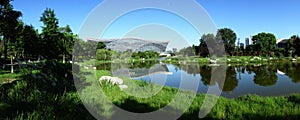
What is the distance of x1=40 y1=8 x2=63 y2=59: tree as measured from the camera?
69.8 ft

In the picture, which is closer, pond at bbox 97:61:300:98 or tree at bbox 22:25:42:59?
pond at bbox 97:61:300:98

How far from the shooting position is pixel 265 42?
52.2 m

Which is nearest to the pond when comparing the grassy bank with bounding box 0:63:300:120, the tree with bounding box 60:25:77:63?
the grassy bank with bounding box 0:63:300:120

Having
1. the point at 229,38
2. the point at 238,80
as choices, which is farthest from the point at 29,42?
the point at 229,38

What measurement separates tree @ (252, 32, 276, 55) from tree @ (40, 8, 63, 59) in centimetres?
4275

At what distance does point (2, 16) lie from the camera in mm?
11375

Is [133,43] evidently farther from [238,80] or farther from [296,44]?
[296,44]

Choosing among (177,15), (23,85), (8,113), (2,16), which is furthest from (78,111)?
(2,16)

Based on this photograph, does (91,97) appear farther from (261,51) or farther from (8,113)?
(261,51)

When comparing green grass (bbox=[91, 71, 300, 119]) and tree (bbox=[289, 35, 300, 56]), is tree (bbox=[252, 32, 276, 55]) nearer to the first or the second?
tree (bbox=[289, 35, 300, 56])

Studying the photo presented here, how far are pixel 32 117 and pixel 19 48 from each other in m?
13.5

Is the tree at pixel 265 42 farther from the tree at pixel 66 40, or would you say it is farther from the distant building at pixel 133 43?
the distant building at pixel 133 43

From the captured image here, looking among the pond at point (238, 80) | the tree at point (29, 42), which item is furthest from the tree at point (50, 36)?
the pond at point (238, 80)

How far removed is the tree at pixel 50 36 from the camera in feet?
69.8
